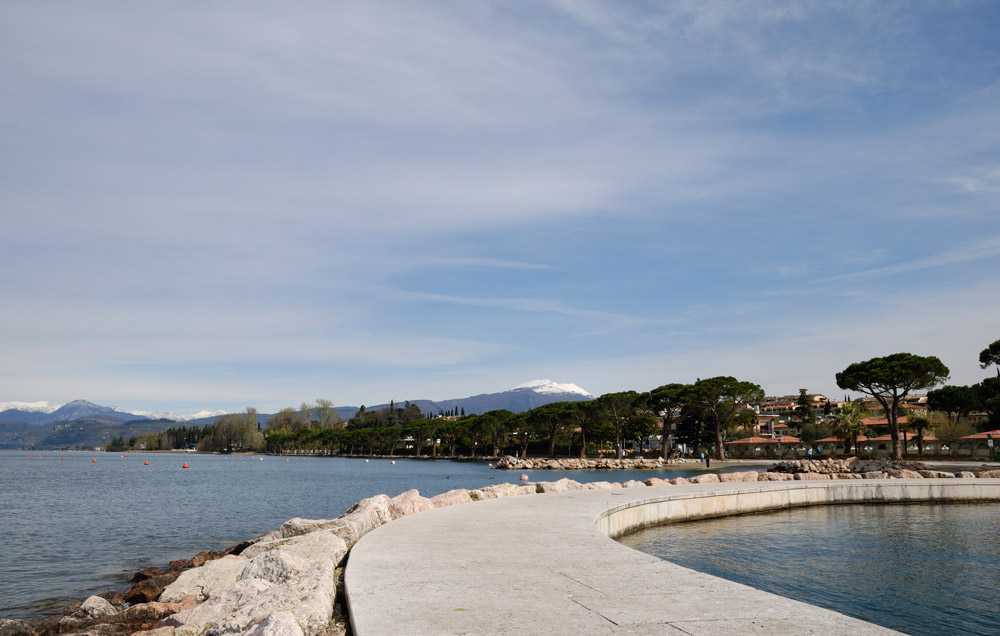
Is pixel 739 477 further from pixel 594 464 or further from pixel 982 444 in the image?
pixel 982 444

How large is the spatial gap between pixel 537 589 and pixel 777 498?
60.8ft

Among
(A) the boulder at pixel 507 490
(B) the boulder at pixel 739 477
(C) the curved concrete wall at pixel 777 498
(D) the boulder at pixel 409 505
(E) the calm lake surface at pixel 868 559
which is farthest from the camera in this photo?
(B) the boulder at pixel 739 477

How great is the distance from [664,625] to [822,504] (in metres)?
21.8

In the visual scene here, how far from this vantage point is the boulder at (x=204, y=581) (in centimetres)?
1187

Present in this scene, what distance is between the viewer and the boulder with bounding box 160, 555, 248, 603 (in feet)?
38.9

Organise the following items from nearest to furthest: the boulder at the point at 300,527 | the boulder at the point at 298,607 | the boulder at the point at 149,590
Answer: the boulder at the point at 298,607 < the boulder at the point at 149,590 < the boulder at the point at 300,527

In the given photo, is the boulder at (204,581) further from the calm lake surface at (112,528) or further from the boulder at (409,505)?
the calm lake surface at (112,528)

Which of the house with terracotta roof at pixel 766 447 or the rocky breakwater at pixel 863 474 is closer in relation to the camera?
the rocky breakwater at pixel 863 474

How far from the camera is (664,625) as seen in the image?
215 inches

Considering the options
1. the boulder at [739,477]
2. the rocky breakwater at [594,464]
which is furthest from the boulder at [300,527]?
the rocky breakwater at [594,464]

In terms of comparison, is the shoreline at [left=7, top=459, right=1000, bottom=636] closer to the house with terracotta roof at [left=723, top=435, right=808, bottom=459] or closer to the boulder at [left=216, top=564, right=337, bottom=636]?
the boulder at [left=216, top=564, right=337, bottom=636]

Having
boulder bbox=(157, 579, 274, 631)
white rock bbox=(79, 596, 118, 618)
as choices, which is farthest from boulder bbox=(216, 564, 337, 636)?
white rock bbox=(79, 596, 118, 618)

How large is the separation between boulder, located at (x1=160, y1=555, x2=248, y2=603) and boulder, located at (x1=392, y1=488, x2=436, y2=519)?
3.71 m

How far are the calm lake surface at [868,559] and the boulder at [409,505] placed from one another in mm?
5147
